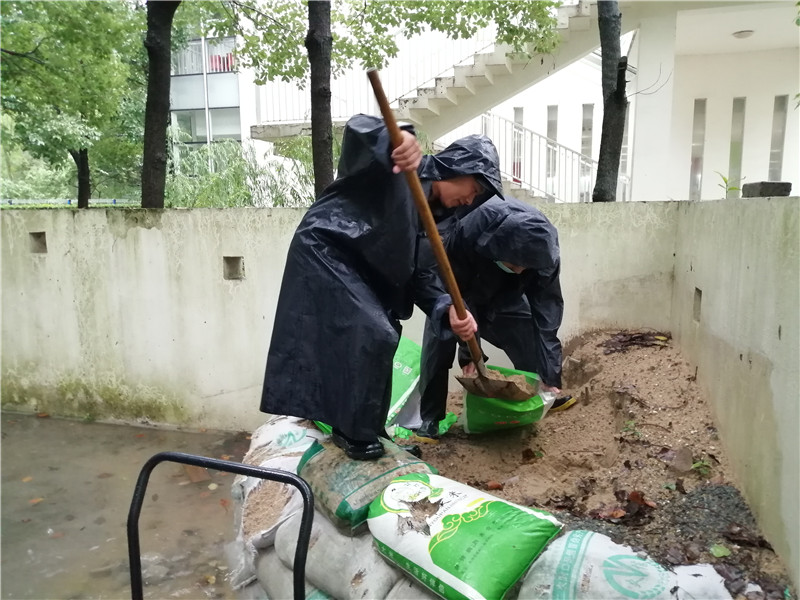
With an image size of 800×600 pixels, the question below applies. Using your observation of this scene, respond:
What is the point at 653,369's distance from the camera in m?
3.56

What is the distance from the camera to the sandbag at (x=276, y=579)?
7.68 feet

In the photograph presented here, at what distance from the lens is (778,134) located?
892 centimetres

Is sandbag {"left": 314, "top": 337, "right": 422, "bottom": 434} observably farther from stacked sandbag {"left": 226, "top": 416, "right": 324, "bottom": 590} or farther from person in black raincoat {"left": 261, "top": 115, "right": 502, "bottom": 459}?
person in black raincoat {"left": 261, "top": 115, "right": 502, "bottom": 459}

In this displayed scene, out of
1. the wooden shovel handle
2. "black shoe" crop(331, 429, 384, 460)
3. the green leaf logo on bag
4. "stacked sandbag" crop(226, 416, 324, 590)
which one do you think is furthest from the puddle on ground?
the green leaf logo on bag

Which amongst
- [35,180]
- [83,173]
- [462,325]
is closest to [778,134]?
[462,325]

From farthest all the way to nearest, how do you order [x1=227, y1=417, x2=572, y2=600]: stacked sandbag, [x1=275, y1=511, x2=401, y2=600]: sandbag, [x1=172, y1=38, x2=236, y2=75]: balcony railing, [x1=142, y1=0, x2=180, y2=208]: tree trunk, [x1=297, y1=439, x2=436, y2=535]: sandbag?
[x1=172, y1=38, x2=236, y2=75]: balcony railing → [x1=142, y1=0, x2=180, y2=208]: tree trunk → [x1=297, y1=439, x2=436, y2=535]: sandbag → [x1=275, y1=511, x2=401, y2=600]: sandbag → [x1=227, y1=417, x2=572, y2=600]: stacked sandbag

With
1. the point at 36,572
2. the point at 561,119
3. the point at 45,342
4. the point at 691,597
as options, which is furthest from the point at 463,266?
the point at 561,119

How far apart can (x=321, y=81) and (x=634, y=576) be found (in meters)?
4.30

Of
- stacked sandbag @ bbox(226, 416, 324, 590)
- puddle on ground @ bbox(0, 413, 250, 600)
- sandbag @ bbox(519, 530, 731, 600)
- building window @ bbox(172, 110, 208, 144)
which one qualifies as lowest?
puddle on ground @ bbox(0, 413, 250, 600)

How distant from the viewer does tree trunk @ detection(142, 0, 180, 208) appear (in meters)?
5.27

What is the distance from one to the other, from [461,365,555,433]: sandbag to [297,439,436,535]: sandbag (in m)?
0.66

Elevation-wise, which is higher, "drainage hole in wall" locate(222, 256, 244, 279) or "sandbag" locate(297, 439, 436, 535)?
"drainage hole in wall" locate(222, 256, 244, 279)

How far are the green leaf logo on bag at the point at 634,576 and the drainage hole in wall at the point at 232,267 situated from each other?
3.79 metres

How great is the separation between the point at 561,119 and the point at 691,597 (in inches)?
386
